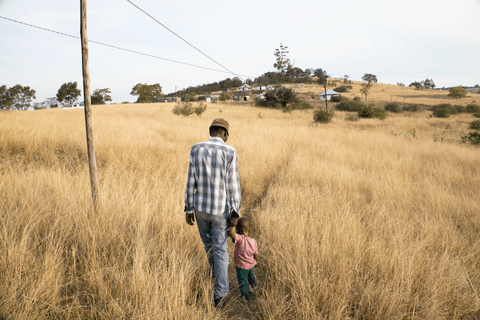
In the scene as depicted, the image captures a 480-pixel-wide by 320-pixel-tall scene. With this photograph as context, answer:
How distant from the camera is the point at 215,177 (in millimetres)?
2205

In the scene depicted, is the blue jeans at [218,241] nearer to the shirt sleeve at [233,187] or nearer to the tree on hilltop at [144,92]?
the shirt sleeve at [233,187]

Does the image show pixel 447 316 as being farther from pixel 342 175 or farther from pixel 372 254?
pixel 342 175

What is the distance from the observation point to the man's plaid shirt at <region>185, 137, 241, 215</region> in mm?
2182

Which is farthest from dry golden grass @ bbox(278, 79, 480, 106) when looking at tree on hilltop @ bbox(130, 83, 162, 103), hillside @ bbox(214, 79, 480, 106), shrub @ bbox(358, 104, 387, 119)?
tree on hilltop @ bbox(130, 83, 162, 103)

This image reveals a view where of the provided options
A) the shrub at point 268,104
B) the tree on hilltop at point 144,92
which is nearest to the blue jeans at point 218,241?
the shrub at point 268,104

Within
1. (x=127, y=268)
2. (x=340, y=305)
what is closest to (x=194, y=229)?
(x=127, y=268)

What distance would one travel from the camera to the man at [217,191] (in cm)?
219

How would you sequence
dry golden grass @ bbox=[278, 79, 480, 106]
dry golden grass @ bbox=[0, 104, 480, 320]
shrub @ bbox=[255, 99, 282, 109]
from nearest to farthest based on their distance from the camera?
1. dry golden grass @ bbox=[0, 104, 480, 320]
2. shrub @ bbox=[255, 99, 282, 109]
3. dry golden grass @ bbox=[278, 79, 480, 106]

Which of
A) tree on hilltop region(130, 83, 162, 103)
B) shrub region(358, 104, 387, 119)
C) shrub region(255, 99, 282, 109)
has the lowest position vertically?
shrub region(358, 104, 387, 119)

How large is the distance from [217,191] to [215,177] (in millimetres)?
136

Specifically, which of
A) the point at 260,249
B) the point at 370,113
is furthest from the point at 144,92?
the point at 260,249

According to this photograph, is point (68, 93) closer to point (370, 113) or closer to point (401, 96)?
point (370, 113)

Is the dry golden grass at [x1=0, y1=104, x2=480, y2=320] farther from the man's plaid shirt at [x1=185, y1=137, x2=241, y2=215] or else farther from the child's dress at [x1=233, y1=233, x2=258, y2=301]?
the man's plaid shirt at [x1=185, y1=137, x2=241, y2=215]

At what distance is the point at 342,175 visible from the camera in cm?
608
